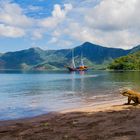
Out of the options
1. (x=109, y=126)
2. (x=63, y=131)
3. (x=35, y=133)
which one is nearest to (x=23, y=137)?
(x=35, y=133)

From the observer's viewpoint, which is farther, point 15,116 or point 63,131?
point 15,116

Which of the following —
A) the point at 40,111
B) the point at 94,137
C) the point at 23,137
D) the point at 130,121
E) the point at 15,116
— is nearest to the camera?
the point at 94,137

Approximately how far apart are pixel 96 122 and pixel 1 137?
182 inches

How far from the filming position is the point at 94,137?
39.5ft

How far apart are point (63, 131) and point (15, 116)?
12.1 m

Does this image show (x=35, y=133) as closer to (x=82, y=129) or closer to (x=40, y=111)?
(x=82, y=129)

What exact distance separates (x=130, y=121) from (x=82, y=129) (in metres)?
2.47

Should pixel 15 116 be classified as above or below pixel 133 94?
below

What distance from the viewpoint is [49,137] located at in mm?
12727

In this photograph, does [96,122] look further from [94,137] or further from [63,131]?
[94,137]

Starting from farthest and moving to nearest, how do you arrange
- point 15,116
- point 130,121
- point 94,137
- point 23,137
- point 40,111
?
point 40,111, point 15,116, point 130,121, point 23,137, point 94,137

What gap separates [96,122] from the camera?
1563cm

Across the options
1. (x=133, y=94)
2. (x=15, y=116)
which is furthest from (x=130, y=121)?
(x=15, y=116)

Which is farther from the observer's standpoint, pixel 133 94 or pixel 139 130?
pixel 133 94
